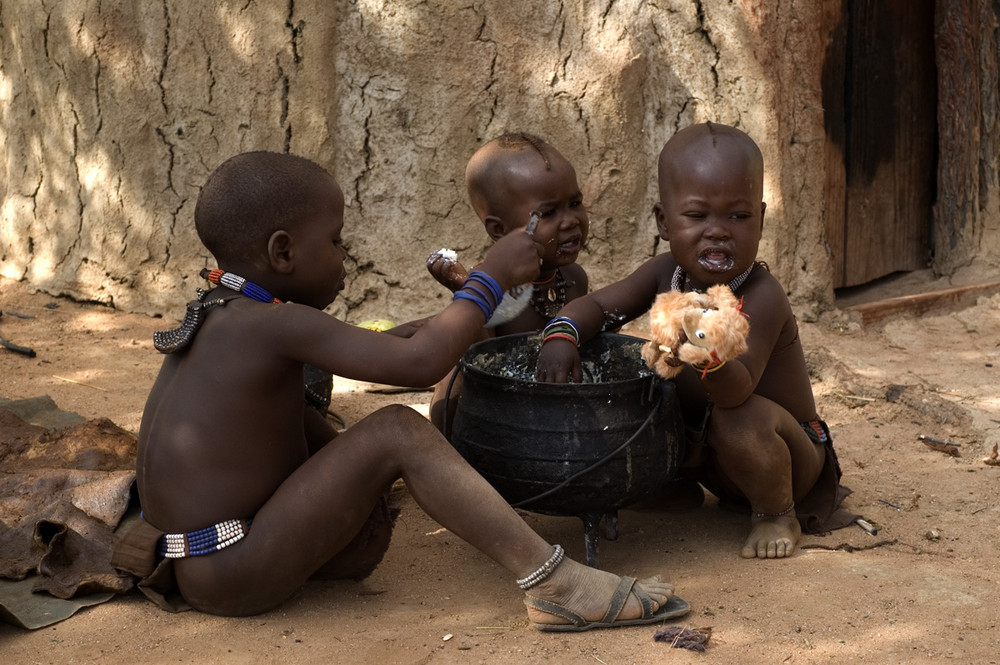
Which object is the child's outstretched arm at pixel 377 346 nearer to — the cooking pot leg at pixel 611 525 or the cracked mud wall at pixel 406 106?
the cooking pot leg at pixel 611 525

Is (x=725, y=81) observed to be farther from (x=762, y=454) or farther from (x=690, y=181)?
(x=762, y=454)

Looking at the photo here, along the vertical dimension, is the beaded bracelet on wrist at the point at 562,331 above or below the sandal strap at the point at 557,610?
above

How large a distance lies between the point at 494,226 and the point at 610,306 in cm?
62

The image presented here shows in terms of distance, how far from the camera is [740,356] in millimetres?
2908

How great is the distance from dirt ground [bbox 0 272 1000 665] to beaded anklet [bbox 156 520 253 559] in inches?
7.9

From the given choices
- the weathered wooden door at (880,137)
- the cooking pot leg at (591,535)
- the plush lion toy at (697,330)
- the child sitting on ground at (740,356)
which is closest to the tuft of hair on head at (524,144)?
the child sitting on ground at (740,356)

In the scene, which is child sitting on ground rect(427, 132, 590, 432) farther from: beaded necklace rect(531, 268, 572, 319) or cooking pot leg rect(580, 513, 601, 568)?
cooking pot leg rect(580, 513, 601, 568)

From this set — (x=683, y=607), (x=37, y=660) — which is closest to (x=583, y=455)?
(x=683, y=607)

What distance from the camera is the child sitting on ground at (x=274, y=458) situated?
2590mm

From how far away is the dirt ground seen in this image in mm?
2508

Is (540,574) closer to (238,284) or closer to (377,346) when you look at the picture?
(377,346)

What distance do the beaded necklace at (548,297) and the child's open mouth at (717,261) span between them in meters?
0.83

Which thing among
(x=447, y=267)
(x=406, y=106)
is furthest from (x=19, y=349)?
(x=447, y=267)

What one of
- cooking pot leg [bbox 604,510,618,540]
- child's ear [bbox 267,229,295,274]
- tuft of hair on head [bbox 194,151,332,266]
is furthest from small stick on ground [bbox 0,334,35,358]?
cooking pot leg [bbox 604,510,618,540]
